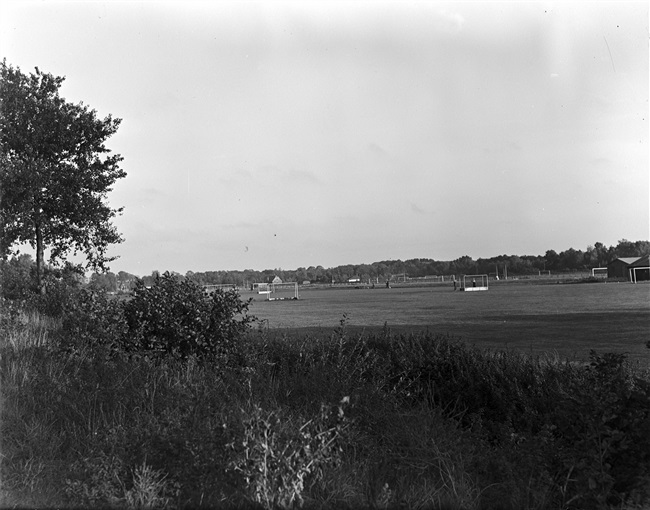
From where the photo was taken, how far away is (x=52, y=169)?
1853cm

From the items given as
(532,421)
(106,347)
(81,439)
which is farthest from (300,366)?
(81,439)

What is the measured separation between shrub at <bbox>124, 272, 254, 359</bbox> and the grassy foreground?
0.45m

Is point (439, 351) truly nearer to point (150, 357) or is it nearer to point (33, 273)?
point (150, 357)

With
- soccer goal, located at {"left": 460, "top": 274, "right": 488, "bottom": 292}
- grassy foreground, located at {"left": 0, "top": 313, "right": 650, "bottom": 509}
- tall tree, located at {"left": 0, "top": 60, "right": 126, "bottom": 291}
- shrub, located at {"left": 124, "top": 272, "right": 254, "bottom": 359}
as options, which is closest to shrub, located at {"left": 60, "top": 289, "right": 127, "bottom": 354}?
shrub, located at {"left": 124, "top": 272, "right": 254, "bottom": 359}

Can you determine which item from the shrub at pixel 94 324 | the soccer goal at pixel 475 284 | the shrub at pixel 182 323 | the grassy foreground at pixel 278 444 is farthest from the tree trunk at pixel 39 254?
the soccer goal at pixel 475 284

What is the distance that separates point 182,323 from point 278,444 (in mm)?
4172

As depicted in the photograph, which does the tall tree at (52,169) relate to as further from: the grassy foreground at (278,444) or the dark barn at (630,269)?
the dark barn at (630,269)

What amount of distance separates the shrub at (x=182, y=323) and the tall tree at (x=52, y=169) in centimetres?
1002

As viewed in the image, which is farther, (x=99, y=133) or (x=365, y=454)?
(x=99, y=133)

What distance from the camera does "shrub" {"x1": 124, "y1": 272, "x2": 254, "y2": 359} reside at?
25.0 feet

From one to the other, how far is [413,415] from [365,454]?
1098 mm

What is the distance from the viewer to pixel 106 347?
7.30 m

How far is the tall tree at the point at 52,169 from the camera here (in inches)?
664

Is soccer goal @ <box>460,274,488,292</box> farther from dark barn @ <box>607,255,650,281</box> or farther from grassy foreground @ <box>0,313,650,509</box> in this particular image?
grassy foreground @ <box>0,313,650,509</box>
